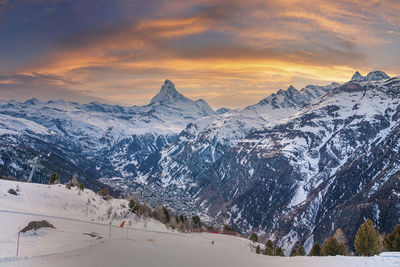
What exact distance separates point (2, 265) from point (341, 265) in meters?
34.1

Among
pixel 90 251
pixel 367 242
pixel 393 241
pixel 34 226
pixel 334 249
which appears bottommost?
pixel 334 249

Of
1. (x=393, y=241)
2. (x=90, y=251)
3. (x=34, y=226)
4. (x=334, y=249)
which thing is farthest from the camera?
(x=334, y=249)

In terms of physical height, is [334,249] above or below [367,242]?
below

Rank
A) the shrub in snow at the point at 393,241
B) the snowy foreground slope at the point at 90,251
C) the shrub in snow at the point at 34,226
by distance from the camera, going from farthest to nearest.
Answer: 1. the shrub in snow at the point at 393,241
2. the shrub in snow at the point at 34,226
3. the snowy foreground slope at the point at 90,251

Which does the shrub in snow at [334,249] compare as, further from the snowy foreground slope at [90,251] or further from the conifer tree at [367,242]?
the snowy foreground slope at [90,251]

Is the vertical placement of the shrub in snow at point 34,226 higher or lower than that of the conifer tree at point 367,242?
higher

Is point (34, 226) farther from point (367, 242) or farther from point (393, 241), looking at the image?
point (393, 241)

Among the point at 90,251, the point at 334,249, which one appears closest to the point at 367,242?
the point at 334,249

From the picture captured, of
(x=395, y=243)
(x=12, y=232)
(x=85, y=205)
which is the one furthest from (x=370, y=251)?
(x=12, y=232)

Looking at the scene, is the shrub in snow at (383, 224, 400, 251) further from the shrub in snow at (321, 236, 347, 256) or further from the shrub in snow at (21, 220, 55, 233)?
the shrub in snow at (21, 220, 55, 233)

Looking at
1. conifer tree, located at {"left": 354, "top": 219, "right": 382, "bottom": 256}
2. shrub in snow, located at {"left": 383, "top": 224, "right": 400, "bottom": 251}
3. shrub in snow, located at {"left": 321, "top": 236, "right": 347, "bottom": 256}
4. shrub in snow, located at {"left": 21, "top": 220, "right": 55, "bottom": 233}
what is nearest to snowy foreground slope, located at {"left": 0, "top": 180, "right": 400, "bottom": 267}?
shrub in snow, located at {"left": 21, "top": 220, "right": 55, "bottom": 233}

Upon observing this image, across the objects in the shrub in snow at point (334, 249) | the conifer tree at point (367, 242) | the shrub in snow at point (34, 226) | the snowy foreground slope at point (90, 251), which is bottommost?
the shrub in snow at point (334, 249)

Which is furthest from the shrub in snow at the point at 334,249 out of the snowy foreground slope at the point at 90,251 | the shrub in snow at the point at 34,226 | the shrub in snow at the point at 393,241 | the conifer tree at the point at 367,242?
the shrub in snow at the point at 34,226

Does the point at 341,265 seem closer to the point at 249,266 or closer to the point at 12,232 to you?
the point at 249,266
